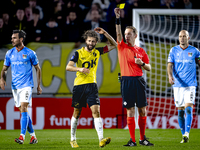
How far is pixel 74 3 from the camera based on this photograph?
8.59 meters

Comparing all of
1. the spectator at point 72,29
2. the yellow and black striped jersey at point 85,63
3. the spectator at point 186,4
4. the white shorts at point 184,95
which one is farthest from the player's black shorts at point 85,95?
the spectator at point 186,4

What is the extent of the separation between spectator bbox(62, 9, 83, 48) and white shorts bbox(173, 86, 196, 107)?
4001 millimetres

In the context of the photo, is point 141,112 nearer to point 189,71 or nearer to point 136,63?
point 136,63

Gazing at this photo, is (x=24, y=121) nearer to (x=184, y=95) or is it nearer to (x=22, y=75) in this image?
(x=22, y=75)

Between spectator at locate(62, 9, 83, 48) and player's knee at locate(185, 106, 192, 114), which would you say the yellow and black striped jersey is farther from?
spectator at locate(62, 9, 83, 48)

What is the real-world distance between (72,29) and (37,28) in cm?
91

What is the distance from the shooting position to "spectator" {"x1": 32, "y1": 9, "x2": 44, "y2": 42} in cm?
834

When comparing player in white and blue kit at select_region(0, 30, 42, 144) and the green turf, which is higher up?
player in white and blue kit at select_region(0, 30, 42, 144)

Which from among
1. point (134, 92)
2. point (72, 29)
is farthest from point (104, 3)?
point (134, 92)

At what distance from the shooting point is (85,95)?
13.1 feet

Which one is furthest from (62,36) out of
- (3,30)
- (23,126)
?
(23,126)

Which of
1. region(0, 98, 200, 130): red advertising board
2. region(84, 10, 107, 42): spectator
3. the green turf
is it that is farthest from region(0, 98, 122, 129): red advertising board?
the green turf

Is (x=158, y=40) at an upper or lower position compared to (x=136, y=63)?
upper

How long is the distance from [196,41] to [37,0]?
425 centimetres
